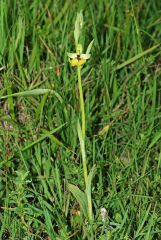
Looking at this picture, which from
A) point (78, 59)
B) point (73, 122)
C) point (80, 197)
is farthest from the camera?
point (73, 122)

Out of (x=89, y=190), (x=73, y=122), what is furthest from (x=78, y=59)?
(x=73, y=122)

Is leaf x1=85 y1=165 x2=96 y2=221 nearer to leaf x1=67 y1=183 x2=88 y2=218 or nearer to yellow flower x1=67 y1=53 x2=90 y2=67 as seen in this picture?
leaf x1=67 y1=183 x2=88 y2=218

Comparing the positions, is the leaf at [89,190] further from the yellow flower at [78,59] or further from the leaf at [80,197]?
the yellow flower at [78,59]

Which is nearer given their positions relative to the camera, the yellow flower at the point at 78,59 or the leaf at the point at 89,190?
the yellow flower at the point at 78,59

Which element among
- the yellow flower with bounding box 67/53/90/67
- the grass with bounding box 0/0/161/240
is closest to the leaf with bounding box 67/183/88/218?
the grass with bounding box 0/0/161/240

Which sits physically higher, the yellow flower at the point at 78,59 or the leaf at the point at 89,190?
the yellow flower at the point at 78,59

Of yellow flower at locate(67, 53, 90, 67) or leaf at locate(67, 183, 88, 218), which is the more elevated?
yellow flower at locate(67, 53, 90, 67)

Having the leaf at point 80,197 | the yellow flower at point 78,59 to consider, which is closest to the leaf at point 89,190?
the leaf at point 80,197

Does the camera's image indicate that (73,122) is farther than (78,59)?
Yes

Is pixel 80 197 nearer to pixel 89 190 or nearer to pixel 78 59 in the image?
pixel 89 190
